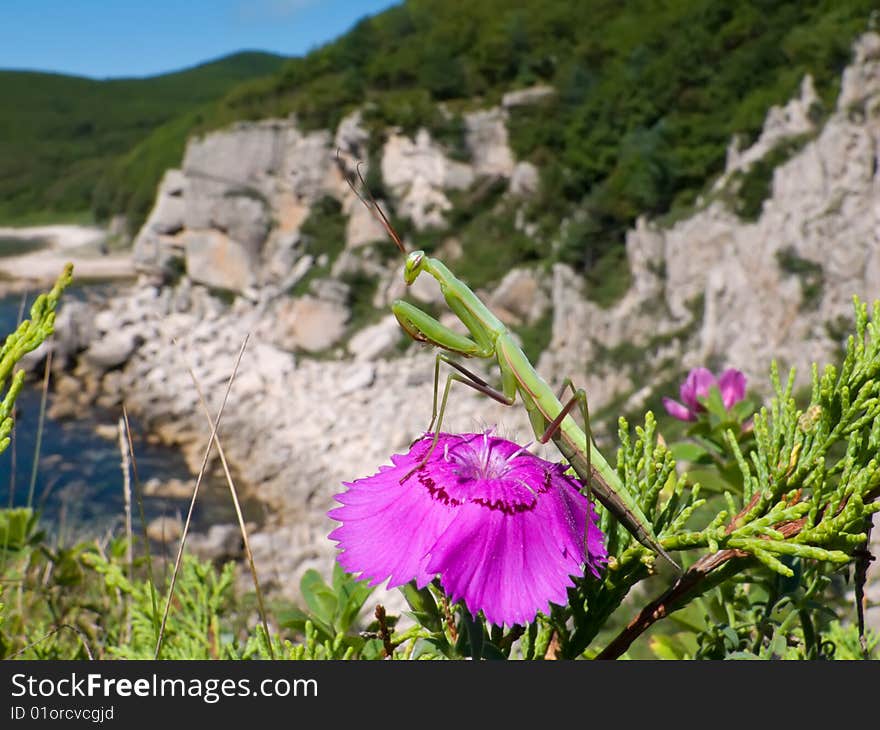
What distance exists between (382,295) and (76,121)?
60140 mm

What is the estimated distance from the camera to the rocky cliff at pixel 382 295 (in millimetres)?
10344

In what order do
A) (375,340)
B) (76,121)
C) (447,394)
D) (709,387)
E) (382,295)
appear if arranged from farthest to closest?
1. (76,121)
2. (382,295)
3. (375,340)
4. (709,387)
5. (447,394)

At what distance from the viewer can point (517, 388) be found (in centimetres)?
96

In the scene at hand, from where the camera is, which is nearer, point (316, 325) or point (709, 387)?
point (709, 387)

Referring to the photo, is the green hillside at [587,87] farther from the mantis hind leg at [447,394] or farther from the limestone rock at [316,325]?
the mantis hind leg at [447,394]

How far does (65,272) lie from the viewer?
2.95 feet

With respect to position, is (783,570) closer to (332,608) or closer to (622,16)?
(332,608)

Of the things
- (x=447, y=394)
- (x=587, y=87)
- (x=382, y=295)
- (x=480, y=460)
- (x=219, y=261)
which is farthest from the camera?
(x=219, y=261)

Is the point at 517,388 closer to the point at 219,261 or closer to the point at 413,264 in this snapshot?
the point at 413,264

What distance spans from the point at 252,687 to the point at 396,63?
23240mm

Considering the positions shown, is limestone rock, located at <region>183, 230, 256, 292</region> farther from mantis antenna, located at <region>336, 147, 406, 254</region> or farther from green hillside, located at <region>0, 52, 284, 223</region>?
green hillside, located at <region>0, 52, 284, 223</region>

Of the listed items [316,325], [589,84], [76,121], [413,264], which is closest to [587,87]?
[589,84]

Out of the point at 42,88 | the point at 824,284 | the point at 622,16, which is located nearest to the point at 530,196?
the point at 622,16

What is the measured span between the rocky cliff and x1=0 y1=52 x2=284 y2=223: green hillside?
25934mm
